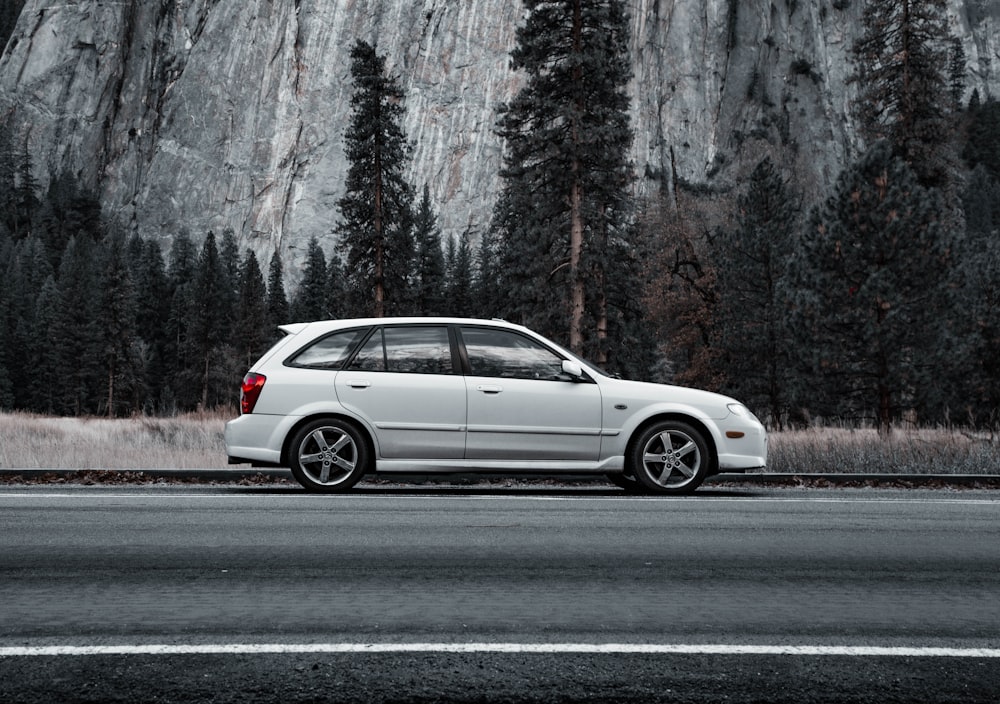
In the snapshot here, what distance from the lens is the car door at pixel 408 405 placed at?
9.75 metres

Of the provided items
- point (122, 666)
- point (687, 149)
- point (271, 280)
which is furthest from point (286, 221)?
point (122, 666)

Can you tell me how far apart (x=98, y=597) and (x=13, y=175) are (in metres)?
177

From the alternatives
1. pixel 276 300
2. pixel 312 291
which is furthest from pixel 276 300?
pixel 312 291

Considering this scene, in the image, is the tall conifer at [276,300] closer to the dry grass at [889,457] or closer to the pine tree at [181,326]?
the pine tree at [181,326]

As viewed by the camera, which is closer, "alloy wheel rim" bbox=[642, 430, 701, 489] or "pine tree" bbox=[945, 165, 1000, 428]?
"alloy wheel rim" bbox=[642, 430, 701, 489]

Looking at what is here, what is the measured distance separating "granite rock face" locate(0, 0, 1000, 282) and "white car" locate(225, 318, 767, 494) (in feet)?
319

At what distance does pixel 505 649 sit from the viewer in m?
4.12

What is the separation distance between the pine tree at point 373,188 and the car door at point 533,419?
32.3 metres

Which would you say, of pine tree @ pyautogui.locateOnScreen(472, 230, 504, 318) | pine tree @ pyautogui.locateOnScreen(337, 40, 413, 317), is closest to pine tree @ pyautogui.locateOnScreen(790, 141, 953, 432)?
pine tree @ pyautogui.locateOnScreen(337, 40, 413, 317)

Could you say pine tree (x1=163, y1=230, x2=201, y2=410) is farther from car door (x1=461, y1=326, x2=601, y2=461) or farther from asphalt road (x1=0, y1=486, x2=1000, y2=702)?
asphalt road (x1=0, y1=486, x2=1000, y2=702)

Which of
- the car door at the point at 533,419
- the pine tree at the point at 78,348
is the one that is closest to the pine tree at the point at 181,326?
the pine tree at the point at 78,348

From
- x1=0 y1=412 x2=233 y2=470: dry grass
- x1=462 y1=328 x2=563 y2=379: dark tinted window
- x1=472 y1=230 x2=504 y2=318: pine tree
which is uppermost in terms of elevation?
x1=472 y1=230 x2=504 y2=318: pine tree

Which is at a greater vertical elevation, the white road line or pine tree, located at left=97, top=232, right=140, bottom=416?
pine tree, located at left=97, top=232, right=140, bottom=416

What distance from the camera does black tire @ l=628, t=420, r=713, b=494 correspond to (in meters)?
9.85
